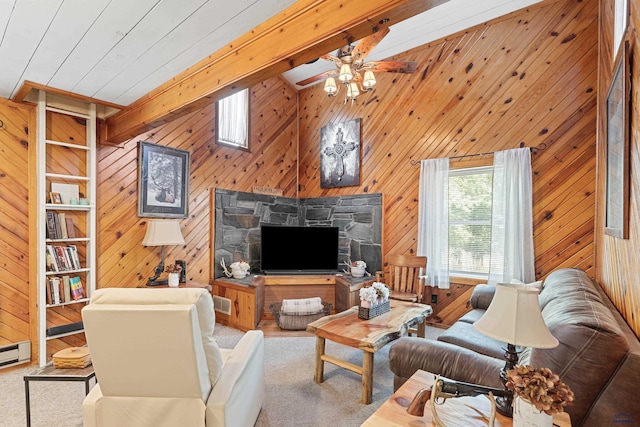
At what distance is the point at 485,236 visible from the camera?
153 inches

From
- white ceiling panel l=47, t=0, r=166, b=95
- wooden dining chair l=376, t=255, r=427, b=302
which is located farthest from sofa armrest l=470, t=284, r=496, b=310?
white ceiling panel l=47, t=0, r=166, b=95

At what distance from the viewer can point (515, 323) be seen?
3.85 ft

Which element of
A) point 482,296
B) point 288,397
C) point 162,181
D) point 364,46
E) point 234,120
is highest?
point 364,46

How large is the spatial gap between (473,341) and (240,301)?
110 inches

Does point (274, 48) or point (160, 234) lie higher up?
point (274, 48)

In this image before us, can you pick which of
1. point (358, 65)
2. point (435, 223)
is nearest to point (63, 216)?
point (358, 65)

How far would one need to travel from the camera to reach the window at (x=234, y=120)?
4668mm

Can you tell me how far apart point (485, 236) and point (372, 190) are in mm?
1736

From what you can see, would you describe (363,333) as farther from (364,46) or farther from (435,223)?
(364,46)

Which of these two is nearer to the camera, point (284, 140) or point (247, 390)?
point (247, 390)

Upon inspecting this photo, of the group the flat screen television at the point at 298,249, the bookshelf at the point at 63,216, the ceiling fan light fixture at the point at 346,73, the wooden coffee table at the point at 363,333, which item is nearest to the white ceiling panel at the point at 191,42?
the bookshelf at the point at 63,216

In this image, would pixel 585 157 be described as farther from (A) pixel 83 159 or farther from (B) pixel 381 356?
(A) pixel 83 159

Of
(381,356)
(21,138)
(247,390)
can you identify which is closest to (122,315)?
(247,390)

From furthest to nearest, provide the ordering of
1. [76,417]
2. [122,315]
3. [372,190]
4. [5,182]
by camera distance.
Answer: [372,190]
[5,182]
[76,417]
[122,315]
